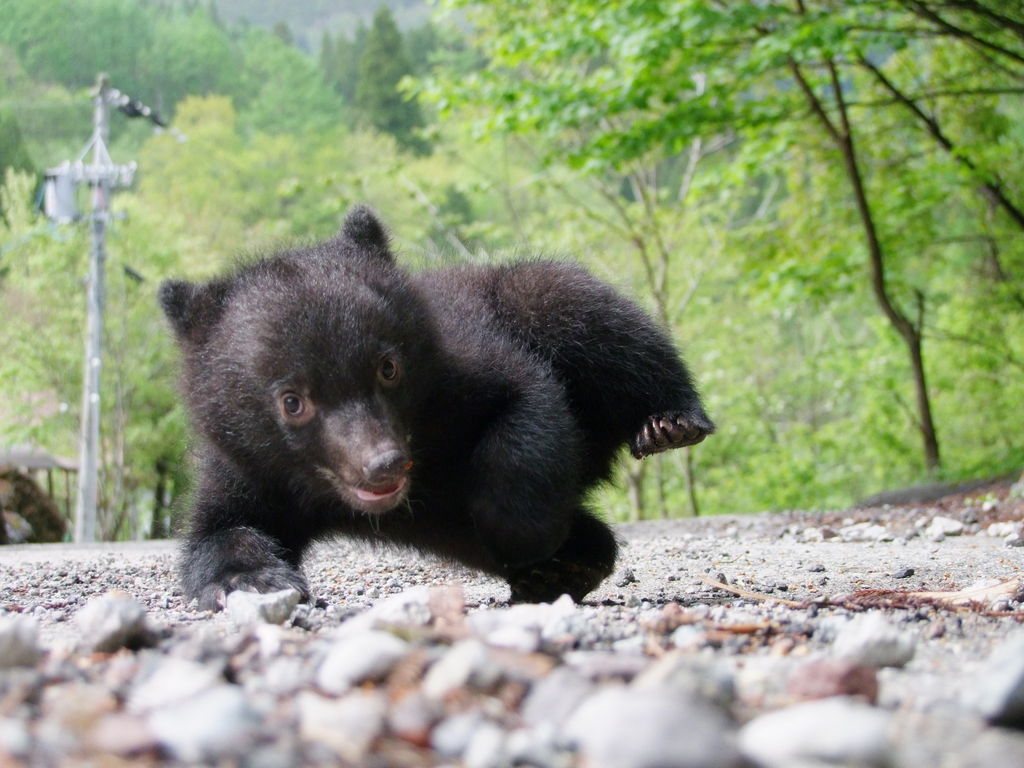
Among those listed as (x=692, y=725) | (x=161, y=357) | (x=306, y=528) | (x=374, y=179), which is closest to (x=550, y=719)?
(x=692, y=725)

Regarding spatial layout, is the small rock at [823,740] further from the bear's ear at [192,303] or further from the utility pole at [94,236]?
the utility pole at [94,236]

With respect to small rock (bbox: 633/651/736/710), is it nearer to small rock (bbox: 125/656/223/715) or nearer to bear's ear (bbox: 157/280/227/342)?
small rock (bbox: 125/656/223/715)

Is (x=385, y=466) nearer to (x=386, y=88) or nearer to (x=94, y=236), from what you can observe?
(x=94, y=236)

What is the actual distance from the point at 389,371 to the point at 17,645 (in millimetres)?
→ 1809

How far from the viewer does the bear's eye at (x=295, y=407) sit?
3516 millimetres

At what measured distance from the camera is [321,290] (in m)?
3.65

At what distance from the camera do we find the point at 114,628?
2.18m

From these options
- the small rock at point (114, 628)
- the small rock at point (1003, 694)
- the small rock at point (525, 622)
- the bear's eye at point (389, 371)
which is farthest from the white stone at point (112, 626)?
the small rock at point (1003, 694)

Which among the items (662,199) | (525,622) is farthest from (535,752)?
(662,199)

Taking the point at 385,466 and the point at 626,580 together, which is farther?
the point at 626,580

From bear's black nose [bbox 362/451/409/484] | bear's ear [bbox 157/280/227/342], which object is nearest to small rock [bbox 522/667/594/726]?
bear's black nose [bbox 362/451/409/484]

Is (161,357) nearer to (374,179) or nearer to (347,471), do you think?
(374,179)

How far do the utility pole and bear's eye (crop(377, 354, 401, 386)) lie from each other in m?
Result: 13.5

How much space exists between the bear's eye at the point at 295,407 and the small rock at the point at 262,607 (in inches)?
26.5
